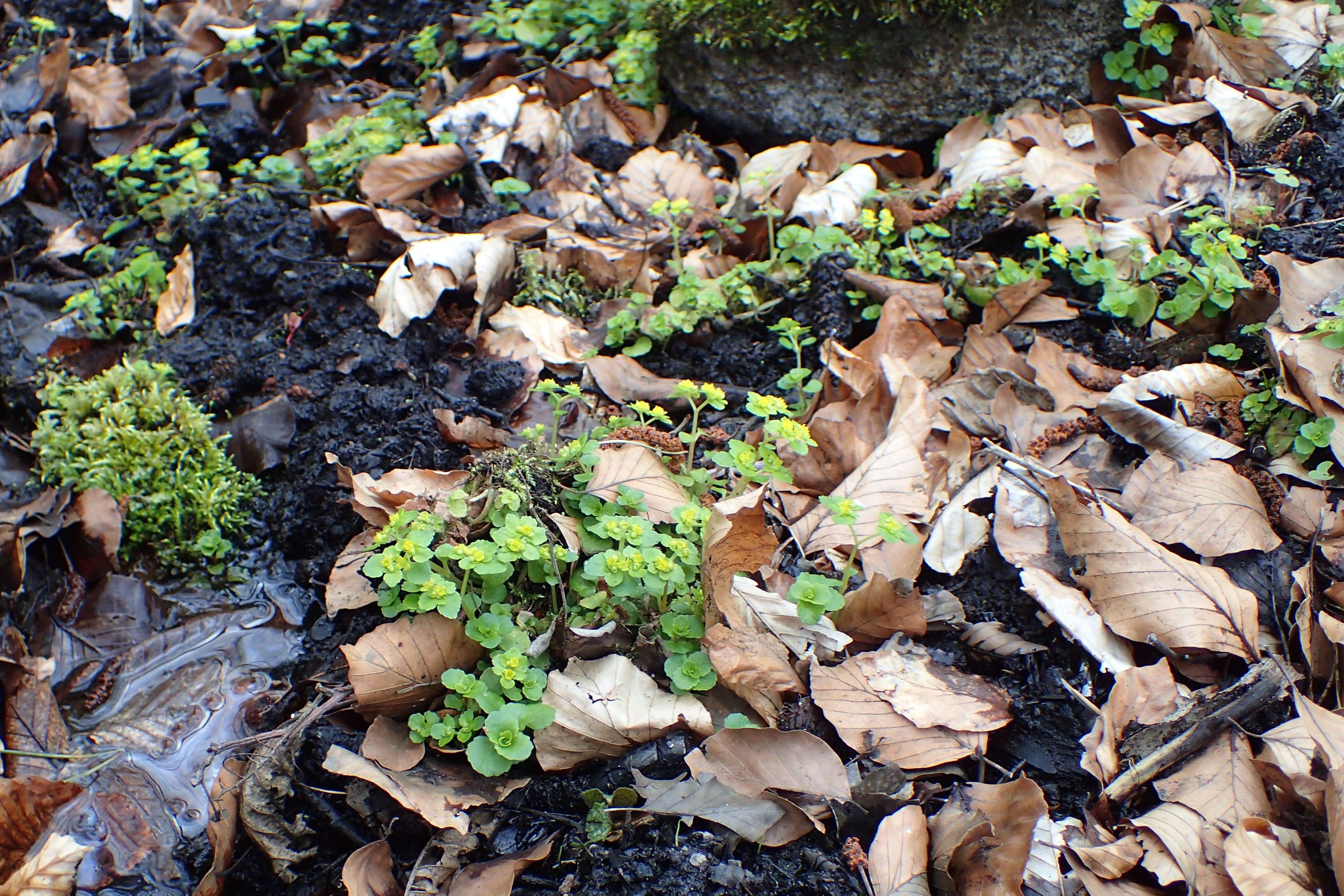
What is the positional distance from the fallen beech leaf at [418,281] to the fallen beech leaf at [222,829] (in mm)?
1466

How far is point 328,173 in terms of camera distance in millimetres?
3535

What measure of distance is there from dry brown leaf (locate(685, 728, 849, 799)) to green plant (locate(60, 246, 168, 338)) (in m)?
2.72

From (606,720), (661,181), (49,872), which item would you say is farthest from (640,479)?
(661,181)

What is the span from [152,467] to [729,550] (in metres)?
1.92

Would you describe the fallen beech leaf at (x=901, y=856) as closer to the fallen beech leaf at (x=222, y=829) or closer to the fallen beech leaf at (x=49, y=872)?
the fallen beech leaf at (x=222, y=829)

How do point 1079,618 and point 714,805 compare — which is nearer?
point 714,805

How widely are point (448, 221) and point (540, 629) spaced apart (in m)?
1.94

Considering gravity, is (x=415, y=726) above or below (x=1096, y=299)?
below

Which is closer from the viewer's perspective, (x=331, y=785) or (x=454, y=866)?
(x=454, y=866)

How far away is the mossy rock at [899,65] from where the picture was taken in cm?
345

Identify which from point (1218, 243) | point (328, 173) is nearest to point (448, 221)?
point (328, 173)

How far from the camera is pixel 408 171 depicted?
3.44 metres

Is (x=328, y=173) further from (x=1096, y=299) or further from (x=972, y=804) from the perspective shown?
(x=972, y=804)

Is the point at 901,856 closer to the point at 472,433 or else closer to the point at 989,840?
the point at 989,840
